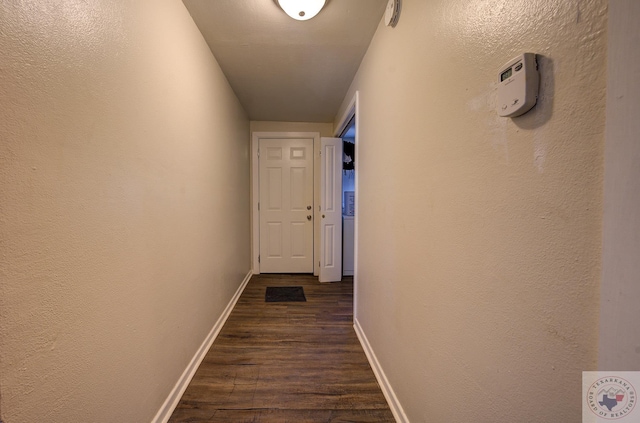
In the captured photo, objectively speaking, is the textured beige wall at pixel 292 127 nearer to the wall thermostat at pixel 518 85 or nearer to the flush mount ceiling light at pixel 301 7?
the flush mount ceiling light at pixel 301 7

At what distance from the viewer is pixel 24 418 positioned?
60 cm

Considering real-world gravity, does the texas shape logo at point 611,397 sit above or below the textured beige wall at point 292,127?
below

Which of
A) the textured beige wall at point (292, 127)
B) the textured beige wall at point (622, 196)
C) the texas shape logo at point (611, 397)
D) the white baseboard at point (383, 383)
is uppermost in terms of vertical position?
the textured beige wall at point (292, 127)

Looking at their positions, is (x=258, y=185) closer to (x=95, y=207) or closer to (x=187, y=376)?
(x=187, y=376)

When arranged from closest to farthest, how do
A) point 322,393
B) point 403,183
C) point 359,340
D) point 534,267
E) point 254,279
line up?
point 534,267, point 403,183, point 322,393, point 359,340, point 254,279

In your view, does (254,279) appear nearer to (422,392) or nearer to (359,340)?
(359,340)

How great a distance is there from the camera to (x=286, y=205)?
3.69 metres

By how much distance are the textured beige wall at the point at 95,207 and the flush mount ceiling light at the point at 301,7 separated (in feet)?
2.01

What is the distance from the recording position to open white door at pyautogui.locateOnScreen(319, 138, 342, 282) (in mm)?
3193

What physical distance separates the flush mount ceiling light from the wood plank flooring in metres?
2.21

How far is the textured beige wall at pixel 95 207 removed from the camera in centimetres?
59

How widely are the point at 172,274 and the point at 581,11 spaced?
67.4 inches

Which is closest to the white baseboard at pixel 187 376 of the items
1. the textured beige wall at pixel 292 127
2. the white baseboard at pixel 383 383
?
the white baseboard at pixel 383 383

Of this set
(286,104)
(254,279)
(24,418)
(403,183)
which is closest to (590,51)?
(403,183)
